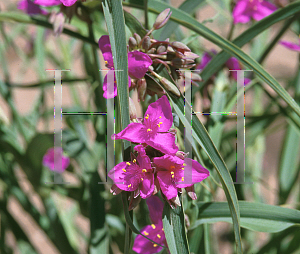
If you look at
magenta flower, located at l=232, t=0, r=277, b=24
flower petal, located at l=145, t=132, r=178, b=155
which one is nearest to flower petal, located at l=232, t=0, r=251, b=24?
magenta flower, located at l=232, t=0, r=277, b=24

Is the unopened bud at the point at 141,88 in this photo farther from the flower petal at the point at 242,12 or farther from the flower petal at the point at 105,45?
the flower petal at the point at 242,12

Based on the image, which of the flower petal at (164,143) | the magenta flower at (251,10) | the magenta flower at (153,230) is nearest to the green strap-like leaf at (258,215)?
the magenta flower at (153,230)

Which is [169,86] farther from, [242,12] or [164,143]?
[242,12]

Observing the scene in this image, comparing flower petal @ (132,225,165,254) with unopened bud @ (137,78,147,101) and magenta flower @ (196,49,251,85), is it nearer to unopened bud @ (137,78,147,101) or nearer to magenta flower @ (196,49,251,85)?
unopened bud @ (137,78,147,101)

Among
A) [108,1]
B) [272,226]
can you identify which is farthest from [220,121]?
[108,1]

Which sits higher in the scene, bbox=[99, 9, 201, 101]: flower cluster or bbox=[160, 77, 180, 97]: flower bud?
bbox=[99, 9, 201, 101]: flower cluster
